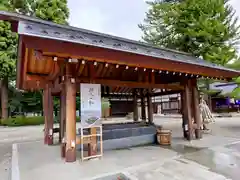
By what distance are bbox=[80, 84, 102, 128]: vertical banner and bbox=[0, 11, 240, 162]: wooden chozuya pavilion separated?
211mm

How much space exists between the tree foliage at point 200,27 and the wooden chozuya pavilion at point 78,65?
5794mm

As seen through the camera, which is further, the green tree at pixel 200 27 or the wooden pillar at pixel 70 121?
the green tree at pixel 200 27

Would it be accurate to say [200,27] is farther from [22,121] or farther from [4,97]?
[4,97]

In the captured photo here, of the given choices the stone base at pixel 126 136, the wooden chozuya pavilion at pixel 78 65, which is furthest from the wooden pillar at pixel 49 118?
the stone base at pixel 126 136

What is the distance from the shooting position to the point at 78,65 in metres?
5.46

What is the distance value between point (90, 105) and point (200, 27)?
10.2 meters

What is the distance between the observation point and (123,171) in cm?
416

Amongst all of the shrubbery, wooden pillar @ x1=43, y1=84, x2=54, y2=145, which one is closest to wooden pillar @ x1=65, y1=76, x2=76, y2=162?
wooden pillar @ x1=43, y1=84, x2=54, y2=145

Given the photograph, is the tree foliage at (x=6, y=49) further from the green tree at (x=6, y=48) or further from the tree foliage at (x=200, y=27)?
the tree foliage at (x=200, y=27)

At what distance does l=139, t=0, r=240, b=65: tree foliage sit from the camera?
1246cm

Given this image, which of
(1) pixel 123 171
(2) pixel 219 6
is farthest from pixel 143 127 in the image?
(2) pixel 219 6

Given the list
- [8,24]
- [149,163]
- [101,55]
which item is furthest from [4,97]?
[149,163]

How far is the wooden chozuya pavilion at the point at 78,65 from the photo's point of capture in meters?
4.11

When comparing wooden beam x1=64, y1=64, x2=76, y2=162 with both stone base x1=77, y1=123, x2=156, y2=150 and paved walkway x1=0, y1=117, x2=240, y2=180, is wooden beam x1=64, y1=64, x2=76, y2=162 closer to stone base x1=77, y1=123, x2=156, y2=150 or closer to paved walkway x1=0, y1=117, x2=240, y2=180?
paved walkway x1=0, y1=117, x2=240, y2=180
